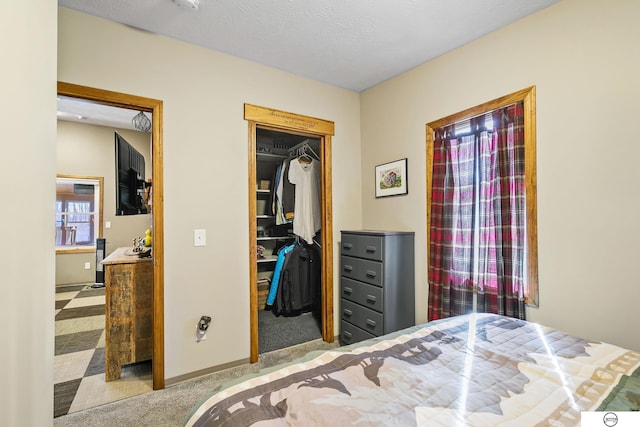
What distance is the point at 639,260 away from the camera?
4.70 ft

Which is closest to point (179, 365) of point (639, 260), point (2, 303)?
point (2, 303)

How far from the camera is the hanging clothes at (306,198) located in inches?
137

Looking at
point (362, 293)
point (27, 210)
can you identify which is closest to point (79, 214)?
point (27, 210)

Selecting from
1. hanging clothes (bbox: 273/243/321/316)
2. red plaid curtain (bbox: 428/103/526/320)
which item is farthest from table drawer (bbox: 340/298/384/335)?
hanging clothes (bbox: 273/243/321/316)

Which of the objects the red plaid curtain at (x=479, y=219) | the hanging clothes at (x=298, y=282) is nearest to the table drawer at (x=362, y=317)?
the red plaid curtain at (x=479, y=219)

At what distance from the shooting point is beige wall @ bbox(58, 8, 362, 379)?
1.93 meters

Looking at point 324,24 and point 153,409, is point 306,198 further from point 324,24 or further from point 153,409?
point 153,409

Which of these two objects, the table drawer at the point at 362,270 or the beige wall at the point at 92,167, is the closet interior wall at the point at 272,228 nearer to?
the table drawer at the point at 362,270

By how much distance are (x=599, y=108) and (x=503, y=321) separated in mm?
1291

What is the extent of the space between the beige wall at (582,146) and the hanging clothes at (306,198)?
197 cm

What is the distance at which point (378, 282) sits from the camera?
237cm

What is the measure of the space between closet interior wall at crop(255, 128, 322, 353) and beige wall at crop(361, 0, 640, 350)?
7.03 ft

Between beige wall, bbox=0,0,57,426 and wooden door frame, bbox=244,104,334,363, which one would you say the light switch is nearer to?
wooden door frame, bbox=244,104,334,363

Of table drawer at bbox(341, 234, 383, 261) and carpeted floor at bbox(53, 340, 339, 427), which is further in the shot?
table drawer at bbox(341, 234, 383, 261)
